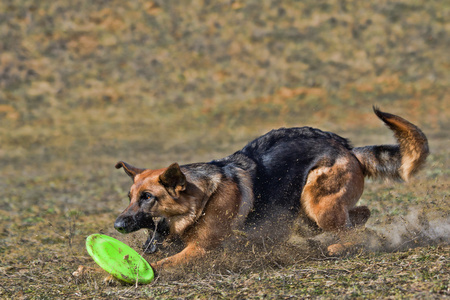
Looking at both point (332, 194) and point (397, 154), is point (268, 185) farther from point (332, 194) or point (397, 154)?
point (397, 154)

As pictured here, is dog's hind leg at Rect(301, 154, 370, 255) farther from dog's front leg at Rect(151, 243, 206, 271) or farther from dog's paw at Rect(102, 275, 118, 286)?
dog's paw at Rect(102, 275, 118, 286)

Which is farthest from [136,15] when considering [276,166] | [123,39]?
[276,166]

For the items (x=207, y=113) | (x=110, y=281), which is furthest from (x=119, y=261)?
(x=207, y=113)

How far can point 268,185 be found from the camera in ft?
20.4

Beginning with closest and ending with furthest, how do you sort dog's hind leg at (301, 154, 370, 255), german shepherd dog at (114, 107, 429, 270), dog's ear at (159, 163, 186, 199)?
1. dog's ear at (159, 163, 186, 199)
2. german shepherd dog at (114, 107, 429, 270)
3. dog's hind leg at (301, 154, 370, 255)

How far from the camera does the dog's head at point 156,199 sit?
18.7ft

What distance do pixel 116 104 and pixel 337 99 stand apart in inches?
324

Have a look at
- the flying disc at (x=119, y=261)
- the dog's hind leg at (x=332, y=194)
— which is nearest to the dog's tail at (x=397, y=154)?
the dog's hind leg at (x=332, y=194)

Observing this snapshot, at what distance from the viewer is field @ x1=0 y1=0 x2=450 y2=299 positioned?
561 cm

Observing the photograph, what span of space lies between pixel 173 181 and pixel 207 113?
14.7 m

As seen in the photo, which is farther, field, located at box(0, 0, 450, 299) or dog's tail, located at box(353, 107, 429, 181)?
dog's tail, located at box(353, 107, 429, 181)

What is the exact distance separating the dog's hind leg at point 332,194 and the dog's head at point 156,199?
145 cm

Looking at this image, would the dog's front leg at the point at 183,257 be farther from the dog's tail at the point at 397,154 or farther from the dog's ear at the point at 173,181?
the dog's tail at the point at 397,154

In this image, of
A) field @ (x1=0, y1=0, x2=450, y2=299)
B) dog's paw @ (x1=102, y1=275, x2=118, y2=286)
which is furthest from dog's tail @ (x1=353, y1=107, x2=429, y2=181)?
dog's paw @ (x1=102, y1=275, x2=118, y2=286)
